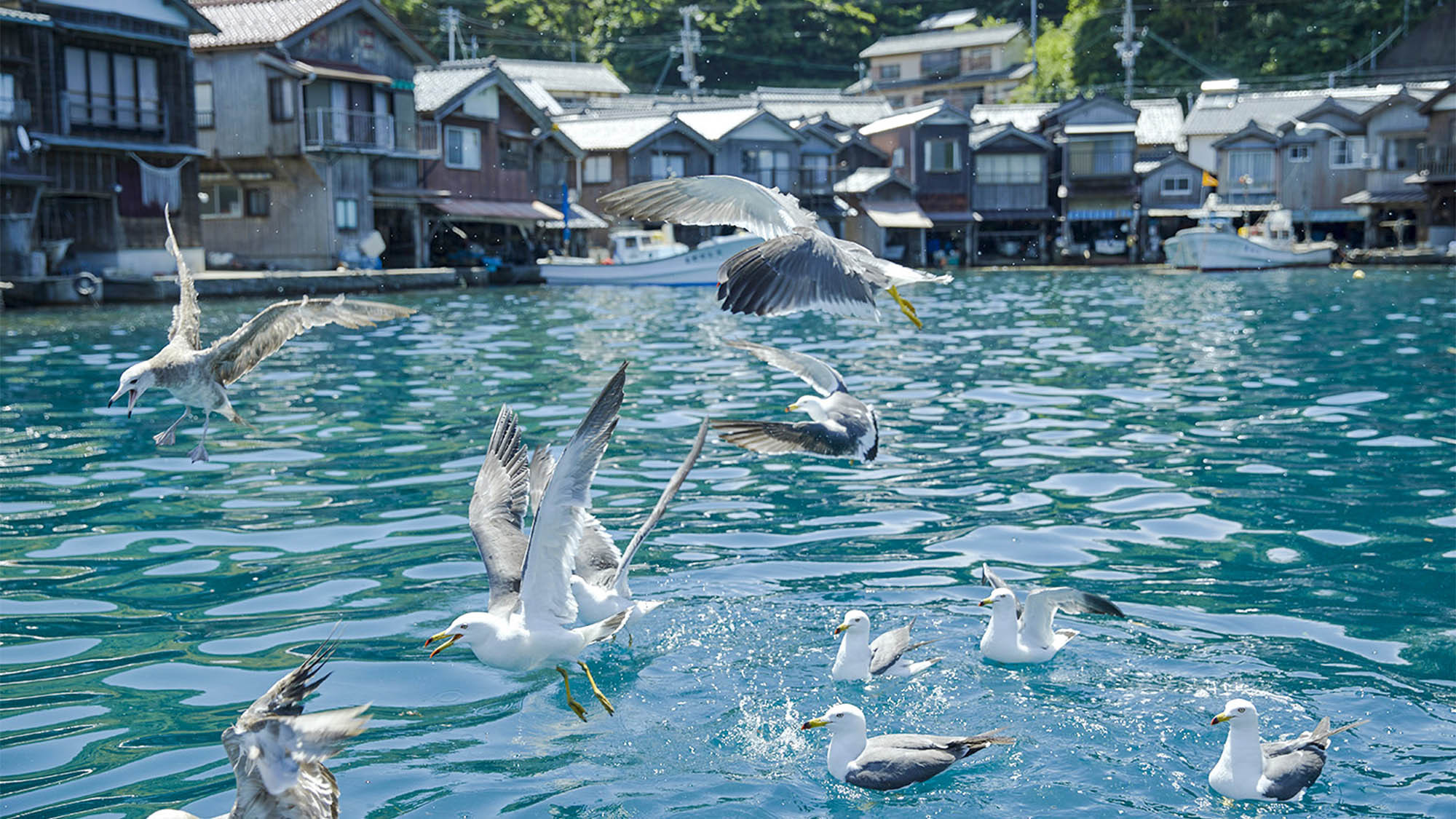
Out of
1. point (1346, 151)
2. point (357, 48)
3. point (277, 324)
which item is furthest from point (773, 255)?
point (1346, 151)

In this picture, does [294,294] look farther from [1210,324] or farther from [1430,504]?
[1430,504]

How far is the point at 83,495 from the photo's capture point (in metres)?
10.3

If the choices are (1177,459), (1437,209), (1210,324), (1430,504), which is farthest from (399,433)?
(1437,209)

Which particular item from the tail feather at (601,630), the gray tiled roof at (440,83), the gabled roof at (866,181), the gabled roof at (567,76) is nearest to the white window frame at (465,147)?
the gray tiled roof at (440,83)

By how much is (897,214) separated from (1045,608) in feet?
147

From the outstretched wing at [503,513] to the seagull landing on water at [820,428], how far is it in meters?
1.20

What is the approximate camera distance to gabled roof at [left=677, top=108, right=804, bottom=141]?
4856 cm

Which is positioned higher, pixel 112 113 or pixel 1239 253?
pixel 112 113

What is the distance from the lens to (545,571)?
583cm

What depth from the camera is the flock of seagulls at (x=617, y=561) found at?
4.34 meters

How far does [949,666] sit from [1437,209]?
4601cm

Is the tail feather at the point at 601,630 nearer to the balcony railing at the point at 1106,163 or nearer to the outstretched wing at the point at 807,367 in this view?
the outstretched wing at the point at 807,367

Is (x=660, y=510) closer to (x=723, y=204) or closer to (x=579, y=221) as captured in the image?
(x=723, y=204)

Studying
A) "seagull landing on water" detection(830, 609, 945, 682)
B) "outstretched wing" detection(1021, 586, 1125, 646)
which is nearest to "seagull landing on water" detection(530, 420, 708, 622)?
"seagull landing on water" detection(830, 609, 945, 682)
